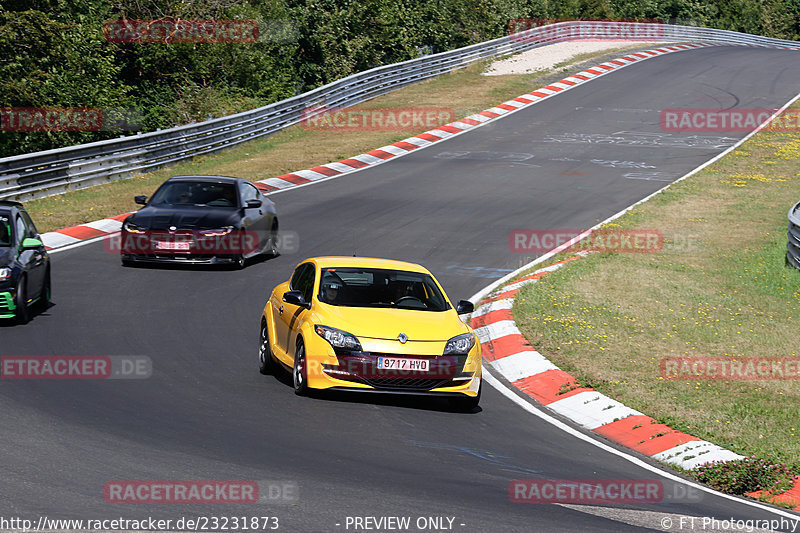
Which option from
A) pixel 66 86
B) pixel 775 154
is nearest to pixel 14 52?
pixel 66 86

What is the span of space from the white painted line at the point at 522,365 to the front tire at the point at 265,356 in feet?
9.28

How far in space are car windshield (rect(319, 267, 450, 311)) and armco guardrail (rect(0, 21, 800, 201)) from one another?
13650 millimetres

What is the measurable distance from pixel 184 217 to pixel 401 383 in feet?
27.2

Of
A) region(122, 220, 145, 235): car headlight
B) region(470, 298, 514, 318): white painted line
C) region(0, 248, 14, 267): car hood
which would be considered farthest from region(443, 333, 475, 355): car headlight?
region(122, 220, 145, 235): car headlight

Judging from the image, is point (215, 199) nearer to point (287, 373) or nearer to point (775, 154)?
point (287, 373)

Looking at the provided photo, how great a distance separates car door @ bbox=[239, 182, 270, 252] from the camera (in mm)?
18078

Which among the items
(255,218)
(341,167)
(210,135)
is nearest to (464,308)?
(255,218)

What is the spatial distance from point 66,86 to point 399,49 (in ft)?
63.0

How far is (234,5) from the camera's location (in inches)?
1722

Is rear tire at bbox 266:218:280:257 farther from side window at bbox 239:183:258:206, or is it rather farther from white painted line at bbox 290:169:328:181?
white painted line at bbox 290:169:328:181

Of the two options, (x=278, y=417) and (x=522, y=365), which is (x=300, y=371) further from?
(x=522, y=365)

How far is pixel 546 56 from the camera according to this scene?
49094 millimetres

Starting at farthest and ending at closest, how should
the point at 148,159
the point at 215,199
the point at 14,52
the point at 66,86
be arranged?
the point at 66,86 → the point at 14,52 → the point at 148,159 → the point at 215,199

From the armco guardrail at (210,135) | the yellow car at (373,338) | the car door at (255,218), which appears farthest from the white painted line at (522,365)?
the armco guardrail at (210,135)
